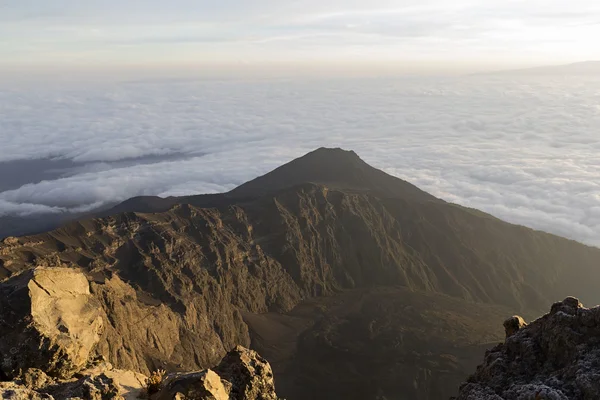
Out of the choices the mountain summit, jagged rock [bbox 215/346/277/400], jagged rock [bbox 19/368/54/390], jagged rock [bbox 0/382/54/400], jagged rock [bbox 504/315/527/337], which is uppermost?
jagged rock [bbox 0/382/54/400]

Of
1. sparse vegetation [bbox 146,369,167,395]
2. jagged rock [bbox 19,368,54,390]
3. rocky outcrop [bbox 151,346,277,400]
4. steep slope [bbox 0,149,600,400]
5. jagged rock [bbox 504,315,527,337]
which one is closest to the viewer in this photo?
rocky outcrop [bbox 151,346,277,400]

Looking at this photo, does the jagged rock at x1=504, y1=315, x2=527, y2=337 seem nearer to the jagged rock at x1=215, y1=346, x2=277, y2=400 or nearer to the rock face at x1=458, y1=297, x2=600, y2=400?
the rock face at x1=458, y1=297, x2=600, y2=400

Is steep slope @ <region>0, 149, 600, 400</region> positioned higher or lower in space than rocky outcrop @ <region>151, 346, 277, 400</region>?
lower

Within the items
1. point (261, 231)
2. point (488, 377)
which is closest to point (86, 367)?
point (488, 377)

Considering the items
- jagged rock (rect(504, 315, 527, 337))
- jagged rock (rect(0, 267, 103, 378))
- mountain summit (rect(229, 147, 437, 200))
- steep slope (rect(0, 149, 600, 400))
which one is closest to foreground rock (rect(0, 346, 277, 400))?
jagged rock (rect(0, 267, 103, 378))

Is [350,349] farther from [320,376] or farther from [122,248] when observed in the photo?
[122,248]

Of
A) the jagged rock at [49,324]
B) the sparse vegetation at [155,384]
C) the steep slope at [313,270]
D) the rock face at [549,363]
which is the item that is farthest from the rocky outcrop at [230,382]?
the steep slope at [313,270]

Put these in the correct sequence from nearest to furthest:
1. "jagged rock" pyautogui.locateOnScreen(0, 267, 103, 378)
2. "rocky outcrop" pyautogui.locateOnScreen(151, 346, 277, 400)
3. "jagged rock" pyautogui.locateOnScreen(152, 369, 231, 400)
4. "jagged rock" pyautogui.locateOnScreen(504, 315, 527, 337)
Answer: "jagged rock" pyautogui.locateOnScreen(152, 369, 231, 400) < "rocky outcrop" pyautogui.locateOnScreen(151, 346, 277, 400) < "jagged rock" pyautogui.locateOnScreen(0, 267, 103, 378) < "jagged rock" pyautogui.locateOnScreen(504, 315, 527, 337)
